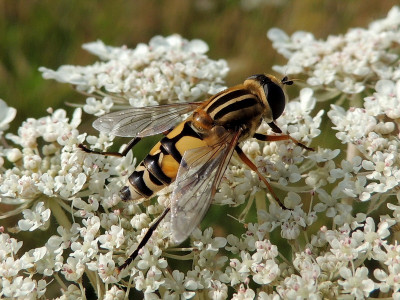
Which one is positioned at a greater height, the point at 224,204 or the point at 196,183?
the point at 196,183

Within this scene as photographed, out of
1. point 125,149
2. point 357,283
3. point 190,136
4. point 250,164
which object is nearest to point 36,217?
point 125,149

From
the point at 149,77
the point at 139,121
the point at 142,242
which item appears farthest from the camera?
the point at 149,77

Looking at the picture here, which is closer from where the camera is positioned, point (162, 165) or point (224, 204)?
point (162, 165)

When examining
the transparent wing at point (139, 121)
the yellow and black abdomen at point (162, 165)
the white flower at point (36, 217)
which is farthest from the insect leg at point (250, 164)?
the white flower at point (36, 217)

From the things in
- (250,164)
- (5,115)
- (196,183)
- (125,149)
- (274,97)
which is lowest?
(5,115)

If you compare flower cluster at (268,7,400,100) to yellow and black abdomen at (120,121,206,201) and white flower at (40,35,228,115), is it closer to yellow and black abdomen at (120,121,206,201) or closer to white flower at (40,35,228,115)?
white flower at (40,35,228,115)

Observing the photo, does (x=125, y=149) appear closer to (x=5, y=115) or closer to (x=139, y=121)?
(x=139, y=121)

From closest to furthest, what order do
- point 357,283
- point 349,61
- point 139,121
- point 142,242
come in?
1. point 357,283
2. point 142,242
3. point 139,121
4. point 349,61

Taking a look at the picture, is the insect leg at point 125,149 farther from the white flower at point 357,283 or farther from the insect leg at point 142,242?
the white flower at point 357,283
